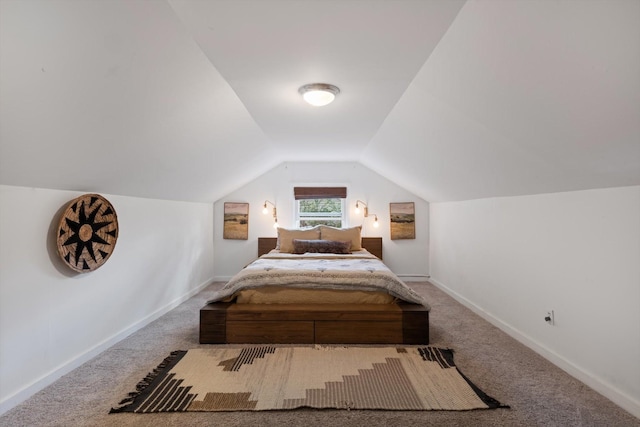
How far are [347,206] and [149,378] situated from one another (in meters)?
3.90

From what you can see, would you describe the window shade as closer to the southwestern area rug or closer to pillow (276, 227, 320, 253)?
pillow (276, 227, 320, 253)

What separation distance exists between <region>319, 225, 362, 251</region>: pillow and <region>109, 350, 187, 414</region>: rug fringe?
273 cm

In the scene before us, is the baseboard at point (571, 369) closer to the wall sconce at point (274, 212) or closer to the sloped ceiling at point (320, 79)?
the sloped ceiling at point (320, 79)

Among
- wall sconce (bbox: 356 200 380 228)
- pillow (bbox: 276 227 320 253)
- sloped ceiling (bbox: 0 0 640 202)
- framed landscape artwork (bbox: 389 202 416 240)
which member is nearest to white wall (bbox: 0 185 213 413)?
sloped ceiling (bbox: 0 0 640 202)

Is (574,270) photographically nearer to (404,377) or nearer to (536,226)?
(536,226)

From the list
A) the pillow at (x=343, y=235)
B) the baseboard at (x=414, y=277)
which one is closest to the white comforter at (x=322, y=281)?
the pillow at (x=343, y=235)

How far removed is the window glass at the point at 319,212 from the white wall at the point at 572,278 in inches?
95.1

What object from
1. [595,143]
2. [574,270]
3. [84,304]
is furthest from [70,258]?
[574,270]

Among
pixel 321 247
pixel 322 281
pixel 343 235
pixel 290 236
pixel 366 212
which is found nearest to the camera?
pixel 322 281

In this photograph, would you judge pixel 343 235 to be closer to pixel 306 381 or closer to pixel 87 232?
pixel 306 381

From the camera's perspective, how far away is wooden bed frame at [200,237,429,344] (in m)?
2.92

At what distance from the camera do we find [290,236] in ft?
16.3

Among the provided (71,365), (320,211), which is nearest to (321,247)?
(320,211)

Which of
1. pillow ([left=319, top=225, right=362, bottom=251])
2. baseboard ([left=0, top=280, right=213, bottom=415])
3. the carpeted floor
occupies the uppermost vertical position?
pillow ([left=319, top=225, right=362, bottom=251])
